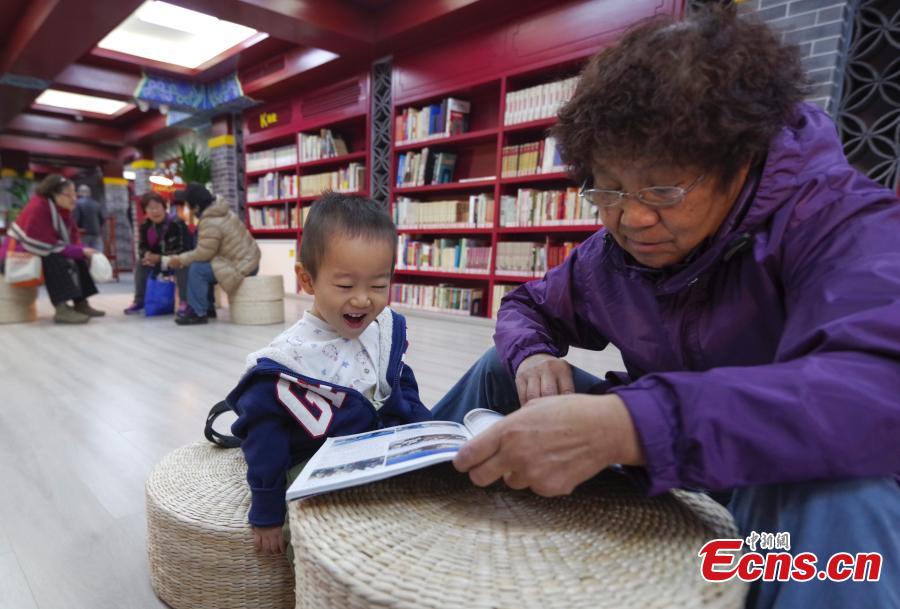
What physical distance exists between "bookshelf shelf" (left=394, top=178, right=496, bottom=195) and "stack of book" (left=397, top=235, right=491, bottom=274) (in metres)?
0.45

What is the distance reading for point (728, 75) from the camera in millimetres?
599

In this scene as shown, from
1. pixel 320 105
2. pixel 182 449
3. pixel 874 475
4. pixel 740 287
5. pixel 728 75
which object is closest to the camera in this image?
pixel 874 475

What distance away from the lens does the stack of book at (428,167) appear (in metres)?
4.54

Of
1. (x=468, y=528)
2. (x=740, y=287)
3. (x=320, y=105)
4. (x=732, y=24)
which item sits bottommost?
(x=468, y=528)

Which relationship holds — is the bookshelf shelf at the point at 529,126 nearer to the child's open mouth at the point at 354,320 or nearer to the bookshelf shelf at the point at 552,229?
the bookshelf shelf at the point at 552,229

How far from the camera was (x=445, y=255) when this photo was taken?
177 inches

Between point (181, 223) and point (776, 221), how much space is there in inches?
189

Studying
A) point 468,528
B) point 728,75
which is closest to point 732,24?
point 728,75

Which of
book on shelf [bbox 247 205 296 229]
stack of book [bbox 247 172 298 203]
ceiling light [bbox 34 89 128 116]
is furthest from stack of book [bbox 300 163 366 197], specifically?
ceiling light [bbox 34 89 128 116]

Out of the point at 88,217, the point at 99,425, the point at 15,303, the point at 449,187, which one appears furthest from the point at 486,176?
the point at 88,217

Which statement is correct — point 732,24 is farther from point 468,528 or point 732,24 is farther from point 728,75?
point 468,528

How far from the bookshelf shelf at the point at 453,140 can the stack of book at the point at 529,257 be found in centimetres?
92

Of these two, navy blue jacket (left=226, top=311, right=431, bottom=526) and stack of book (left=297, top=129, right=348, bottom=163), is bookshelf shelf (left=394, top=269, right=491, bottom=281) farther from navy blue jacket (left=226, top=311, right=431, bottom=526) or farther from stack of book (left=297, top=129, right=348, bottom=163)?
navy blue jacket (left=226, top=311, right=431, bottom=526)

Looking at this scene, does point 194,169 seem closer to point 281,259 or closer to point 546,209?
point 281,259
